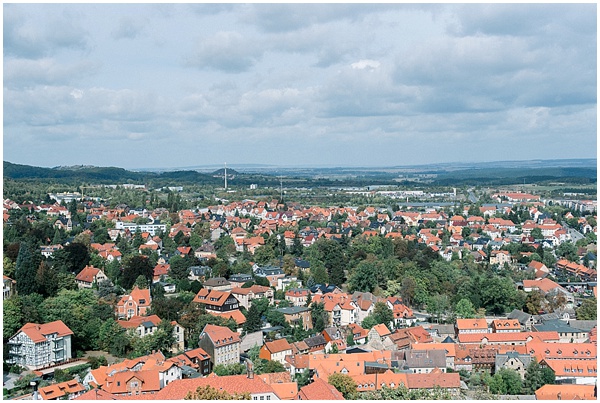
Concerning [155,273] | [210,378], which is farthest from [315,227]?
[210,378]

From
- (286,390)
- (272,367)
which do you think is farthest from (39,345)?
(286,390)

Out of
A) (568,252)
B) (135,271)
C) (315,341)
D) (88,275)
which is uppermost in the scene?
(135,271)

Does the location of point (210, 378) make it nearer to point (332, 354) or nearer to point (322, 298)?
point (332, 354)

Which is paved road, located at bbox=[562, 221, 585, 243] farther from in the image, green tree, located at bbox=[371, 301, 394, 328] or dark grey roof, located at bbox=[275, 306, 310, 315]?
dark grey roof, located at bbox=[275, 306, 310, 315]

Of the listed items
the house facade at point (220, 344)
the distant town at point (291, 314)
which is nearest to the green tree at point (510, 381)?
the distant town at point (291, 314)

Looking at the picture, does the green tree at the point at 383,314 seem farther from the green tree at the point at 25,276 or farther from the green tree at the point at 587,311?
the green tree at the point at 25,276

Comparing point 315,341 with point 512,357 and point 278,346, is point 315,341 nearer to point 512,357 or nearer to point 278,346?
point 278,346
